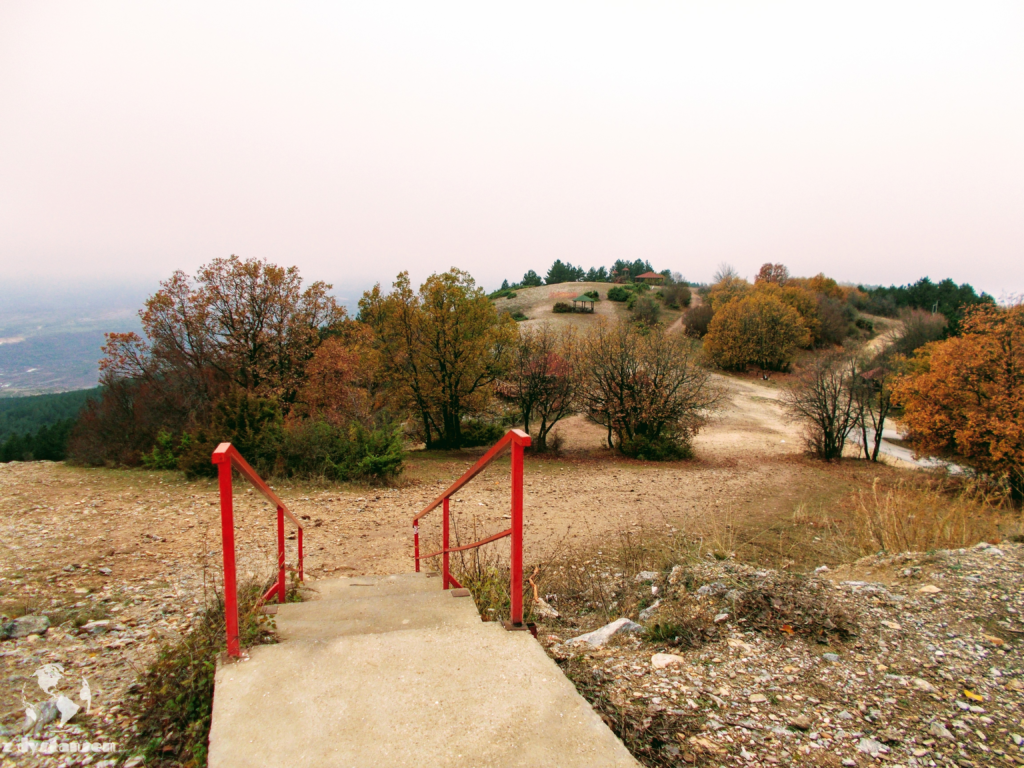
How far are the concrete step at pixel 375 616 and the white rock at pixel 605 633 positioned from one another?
2.94ft

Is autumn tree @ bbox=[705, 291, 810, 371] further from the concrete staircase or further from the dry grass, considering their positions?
the concrete staircase

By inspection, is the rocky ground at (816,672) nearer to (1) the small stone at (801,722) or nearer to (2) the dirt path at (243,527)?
(1) the small stone at (801,722)

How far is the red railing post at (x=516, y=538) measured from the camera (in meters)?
2.86

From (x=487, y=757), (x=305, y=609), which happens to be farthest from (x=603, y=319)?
(x=487, y=757)

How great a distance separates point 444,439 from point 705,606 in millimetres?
18164

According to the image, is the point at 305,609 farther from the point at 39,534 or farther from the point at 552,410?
the point at 552,410

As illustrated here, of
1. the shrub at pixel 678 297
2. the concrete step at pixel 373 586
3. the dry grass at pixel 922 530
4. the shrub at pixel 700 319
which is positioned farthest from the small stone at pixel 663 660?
the shrub at pixel 678 297

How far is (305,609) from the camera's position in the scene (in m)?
3.84

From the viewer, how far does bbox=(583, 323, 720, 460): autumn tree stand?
1884 centimetres

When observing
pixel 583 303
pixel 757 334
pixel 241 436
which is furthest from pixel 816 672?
pixel 583 303

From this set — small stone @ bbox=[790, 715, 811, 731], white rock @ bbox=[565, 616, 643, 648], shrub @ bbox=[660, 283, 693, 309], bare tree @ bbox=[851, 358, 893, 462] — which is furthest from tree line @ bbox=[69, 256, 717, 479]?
shrub @ bbox=[660, 283, 693, 309]

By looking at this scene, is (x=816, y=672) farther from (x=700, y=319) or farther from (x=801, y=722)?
(x=700, y=319)

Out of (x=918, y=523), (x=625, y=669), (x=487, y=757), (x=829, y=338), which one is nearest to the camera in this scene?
(x=487, y=757)

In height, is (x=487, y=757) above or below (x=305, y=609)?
above
